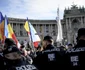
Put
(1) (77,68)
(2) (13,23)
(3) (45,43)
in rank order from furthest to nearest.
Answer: (2) (13,23)
(3) (45,43)
(1) (77,68)

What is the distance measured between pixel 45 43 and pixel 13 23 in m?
77.4

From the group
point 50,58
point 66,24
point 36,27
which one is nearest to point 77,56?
point 50,58

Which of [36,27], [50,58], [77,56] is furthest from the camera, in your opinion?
[36,27]

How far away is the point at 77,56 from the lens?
18.1 ft

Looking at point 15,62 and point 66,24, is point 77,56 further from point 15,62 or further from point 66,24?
point 66,24

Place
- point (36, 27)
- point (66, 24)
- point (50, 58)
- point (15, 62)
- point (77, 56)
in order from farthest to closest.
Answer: point (36, 27) < point (66, 24) < point (50, 58) < point (77, 56) < point (15, 62)

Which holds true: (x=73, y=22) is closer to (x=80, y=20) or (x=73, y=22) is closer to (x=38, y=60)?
(x=80, y=20)

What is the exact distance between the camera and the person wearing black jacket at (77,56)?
18.0 feet

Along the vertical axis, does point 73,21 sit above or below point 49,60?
below

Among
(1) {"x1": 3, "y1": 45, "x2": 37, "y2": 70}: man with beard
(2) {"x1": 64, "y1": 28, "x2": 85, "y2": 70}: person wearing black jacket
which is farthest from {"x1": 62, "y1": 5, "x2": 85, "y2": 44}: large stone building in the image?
(1) {"x1": 3, "y1": 45, "x2": 37, "y2": 70}: man with beard

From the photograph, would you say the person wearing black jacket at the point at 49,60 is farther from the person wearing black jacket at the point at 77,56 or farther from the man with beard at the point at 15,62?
the man with beard at the point at 15,62

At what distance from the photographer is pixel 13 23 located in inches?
3310

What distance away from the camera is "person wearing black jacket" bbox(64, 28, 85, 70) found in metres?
5.50

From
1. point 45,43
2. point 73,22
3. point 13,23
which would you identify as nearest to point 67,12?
point 73,22
